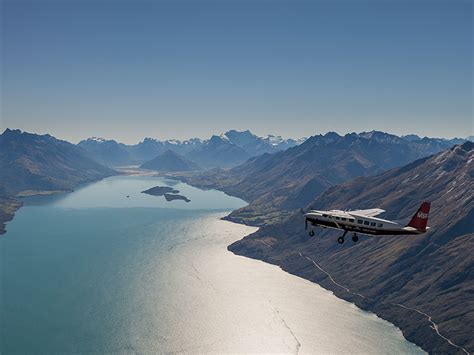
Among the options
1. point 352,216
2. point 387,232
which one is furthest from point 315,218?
point 387,232

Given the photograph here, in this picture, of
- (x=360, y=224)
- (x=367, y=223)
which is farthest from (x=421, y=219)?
(x=360, y=224)

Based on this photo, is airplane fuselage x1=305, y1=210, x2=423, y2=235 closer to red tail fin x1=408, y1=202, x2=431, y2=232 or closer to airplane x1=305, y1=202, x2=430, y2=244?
airplane x1=305, y1=202, x2=430, y2=244

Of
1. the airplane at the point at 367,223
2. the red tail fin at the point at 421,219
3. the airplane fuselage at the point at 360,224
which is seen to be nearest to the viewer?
the red tail fin at the point at 421,219

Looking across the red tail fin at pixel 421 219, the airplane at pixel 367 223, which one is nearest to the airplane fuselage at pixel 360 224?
the airplane at pixel 367 223

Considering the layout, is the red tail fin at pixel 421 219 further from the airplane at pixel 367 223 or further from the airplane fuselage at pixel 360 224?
the airplane fuselage at pixel 360 224

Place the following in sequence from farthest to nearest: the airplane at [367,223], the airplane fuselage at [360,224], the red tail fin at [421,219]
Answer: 1. the airplane fuselage at [360,224]
2. the airplane at [367,223]
3. the red tail fin at [421,219]

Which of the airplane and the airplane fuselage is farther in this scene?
the airplane fuselage

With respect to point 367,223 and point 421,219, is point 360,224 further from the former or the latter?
point 421,219

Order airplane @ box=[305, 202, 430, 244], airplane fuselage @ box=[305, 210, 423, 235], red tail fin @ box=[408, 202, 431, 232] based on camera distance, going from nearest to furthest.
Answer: red tail fin @ box=[408, 202, 431, 232] < airplane @ box=[305, 202, 430, 244] < airplane fuselage @ box=[305, 210, 423, 235]

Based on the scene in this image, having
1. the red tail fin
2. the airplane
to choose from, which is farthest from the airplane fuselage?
the red tail fin
